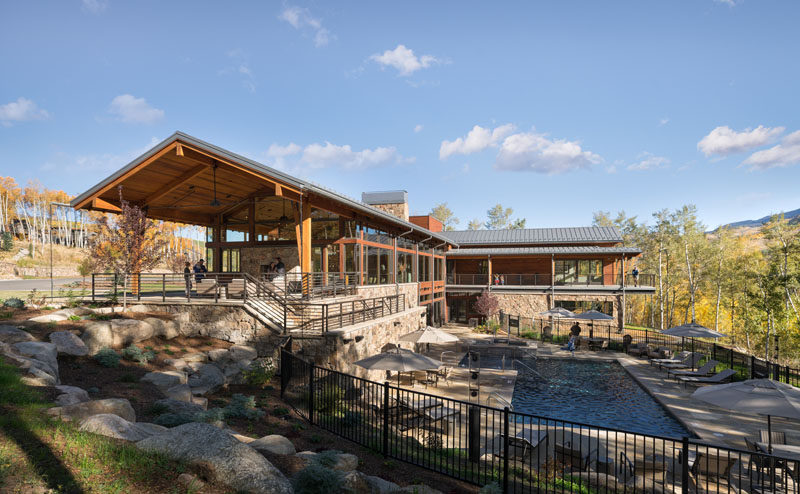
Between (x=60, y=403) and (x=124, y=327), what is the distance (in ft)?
19.7

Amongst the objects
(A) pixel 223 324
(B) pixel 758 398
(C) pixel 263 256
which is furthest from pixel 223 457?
(C) pixel 263 256

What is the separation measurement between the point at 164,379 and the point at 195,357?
2.80 meters

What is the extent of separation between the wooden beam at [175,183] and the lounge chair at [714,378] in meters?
19.9

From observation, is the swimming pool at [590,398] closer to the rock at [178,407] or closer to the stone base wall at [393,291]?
the stone base wall at [393,291]

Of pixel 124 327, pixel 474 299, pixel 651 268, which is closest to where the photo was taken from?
pixel 124 327

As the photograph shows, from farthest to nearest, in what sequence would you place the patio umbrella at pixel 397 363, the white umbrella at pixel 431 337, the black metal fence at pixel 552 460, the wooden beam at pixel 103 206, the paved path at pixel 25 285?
the paved path at pixel 25 285 → the wooden beam at pixel 103 206 → the white umbrella at pixel 431 337 → the patio umbrella at pixel 397 363 → the black metal fence at pixel 552 460

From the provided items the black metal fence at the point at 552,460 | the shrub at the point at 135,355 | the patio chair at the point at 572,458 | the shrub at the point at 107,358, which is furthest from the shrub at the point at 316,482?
the shrub at the point at 135,355

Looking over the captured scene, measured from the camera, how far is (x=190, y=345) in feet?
43.7

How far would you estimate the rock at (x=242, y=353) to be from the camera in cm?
1304

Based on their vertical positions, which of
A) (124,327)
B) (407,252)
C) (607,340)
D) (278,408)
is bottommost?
(607,340)

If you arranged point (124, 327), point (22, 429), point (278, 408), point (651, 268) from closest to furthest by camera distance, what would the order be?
point (22, 429) → point (278, 408) → point (124, 327) → point (651, 268)

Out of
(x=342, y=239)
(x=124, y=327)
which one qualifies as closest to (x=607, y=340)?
(x=342, y=239)

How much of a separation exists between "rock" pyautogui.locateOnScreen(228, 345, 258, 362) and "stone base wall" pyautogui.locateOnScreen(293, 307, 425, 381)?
1.39 m

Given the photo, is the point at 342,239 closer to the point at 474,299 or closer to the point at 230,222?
the point at 230,222
